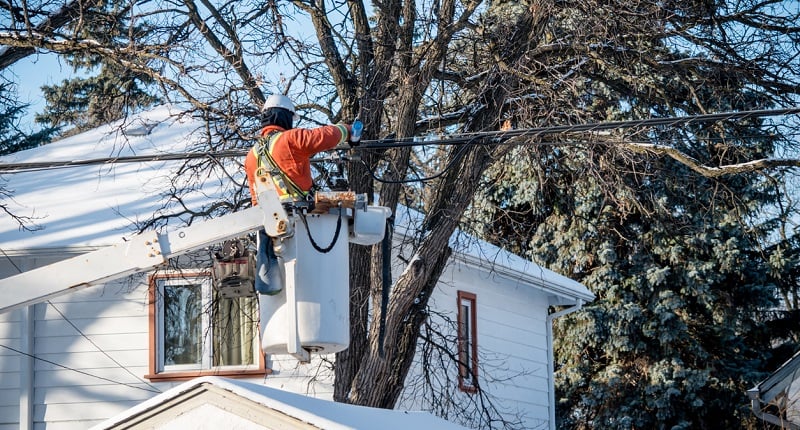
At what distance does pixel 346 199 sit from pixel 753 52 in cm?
770

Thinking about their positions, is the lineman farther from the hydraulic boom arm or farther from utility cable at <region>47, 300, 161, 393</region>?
utility cable at <region>47, 300, 161, 393</region>

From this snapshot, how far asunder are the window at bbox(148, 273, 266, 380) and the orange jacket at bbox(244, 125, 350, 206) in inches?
300

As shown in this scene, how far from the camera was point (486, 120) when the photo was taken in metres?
13.7

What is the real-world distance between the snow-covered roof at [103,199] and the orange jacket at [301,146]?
650 cm

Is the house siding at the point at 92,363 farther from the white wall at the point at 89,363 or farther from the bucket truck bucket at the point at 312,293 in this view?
the bucket truck bucket at the point at 312,293

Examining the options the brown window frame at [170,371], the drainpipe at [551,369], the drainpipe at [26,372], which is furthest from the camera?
the drainpipe at [551,369]

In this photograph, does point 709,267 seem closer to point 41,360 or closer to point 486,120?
point 486,120

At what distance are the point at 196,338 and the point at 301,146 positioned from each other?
866cm

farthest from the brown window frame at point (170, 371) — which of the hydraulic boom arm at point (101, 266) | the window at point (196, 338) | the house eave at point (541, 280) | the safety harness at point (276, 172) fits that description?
the hydraulic boom arm at point (101, 266)

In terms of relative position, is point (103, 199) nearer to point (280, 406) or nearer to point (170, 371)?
point (170, 371)

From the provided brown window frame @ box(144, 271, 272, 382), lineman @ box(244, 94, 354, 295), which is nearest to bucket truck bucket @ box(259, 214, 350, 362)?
lineman @ box(244, 94, 354, 295)

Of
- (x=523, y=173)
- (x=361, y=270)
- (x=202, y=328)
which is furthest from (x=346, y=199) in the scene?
(x=523, y=173)

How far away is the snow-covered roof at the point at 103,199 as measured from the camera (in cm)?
1595

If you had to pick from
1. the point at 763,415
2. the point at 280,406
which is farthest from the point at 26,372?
the point at 763,415
